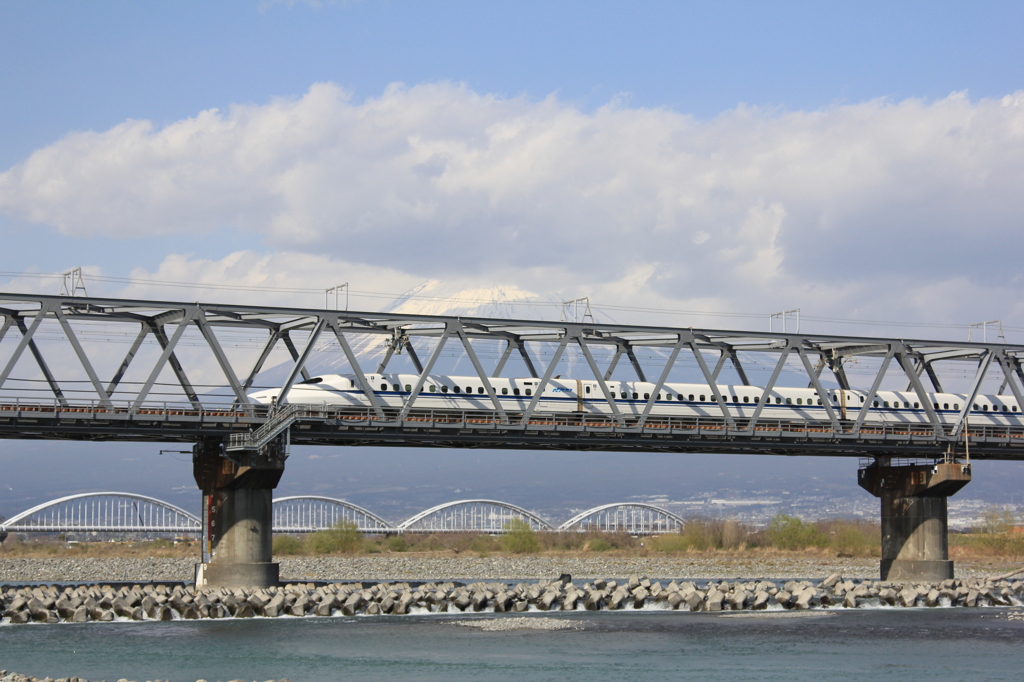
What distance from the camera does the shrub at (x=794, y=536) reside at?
127 meters

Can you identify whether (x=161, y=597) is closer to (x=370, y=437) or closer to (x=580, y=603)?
(x=370, y=437)

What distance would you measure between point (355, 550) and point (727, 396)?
2166 inches

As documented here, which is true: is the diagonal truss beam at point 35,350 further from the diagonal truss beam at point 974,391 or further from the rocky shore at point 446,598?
the diagonal truss beam at point 974,391

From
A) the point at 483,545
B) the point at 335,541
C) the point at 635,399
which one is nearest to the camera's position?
the point at 635,399

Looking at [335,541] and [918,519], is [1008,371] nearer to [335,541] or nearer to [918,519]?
[918,519]

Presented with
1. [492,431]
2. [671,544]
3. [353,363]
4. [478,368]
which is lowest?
[671,544]

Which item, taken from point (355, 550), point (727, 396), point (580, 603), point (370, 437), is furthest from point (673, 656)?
point (355, 550)

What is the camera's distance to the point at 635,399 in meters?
79.8

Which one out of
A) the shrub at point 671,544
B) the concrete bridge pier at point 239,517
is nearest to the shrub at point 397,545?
the shrub at point 671,544

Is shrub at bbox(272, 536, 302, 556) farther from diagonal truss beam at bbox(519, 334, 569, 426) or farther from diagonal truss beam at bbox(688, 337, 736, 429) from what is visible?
diagonal truss beam at bbox(688, 337, 736, 429)

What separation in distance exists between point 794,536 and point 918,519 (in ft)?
168

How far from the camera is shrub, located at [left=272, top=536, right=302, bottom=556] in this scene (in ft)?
398

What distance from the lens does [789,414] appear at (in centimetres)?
8244

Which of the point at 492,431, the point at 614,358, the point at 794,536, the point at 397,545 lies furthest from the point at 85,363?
the point at 794,536
